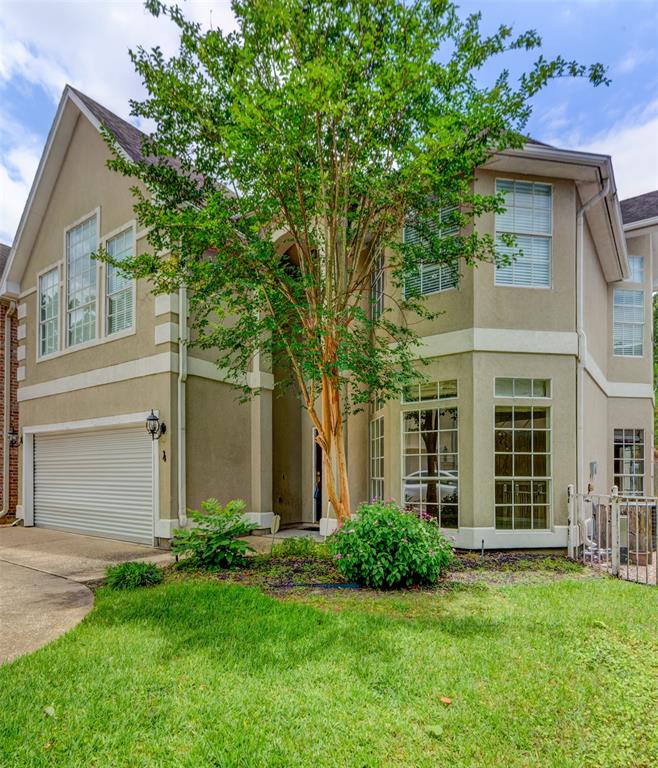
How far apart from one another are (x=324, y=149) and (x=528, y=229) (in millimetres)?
3757

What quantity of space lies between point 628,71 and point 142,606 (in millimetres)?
10521

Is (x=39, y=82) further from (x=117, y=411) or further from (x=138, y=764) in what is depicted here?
(x=138, y=764)

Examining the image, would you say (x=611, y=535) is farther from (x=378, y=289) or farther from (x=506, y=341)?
(x=378, y=289)

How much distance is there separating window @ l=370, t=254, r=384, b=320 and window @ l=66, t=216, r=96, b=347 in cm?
638

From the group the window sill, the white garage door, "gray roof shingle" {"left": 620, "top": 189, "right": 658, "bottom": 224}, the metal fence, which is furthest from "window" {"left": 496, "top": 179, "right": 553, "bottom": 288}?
the white garage door

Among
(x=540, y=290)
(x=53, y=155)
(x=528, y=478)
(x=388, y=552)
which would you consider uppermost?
(x=53, y=155)

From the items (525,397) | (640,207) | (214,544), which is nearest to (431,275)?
(525,397)

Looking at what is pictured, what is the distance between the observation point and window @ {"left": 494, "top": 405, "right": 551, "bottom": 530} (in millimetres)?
8586

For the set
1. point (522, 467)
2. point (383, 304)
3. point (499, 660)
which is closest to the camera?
point (499, 660)

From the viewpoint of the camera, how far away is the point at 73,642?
4859 mm

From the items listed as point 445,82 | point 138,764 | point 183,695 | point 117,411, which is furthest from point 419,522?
point 117,411

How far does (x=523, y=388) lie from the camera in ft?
29.0

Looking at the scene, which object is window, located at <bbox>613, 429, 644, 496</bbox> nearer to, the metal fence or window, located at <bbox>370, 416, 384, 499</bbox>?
the metal fence

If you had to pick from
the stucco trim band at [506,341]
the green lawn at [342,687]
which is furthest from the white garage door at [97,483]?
the stucco trim band at [506,341]
